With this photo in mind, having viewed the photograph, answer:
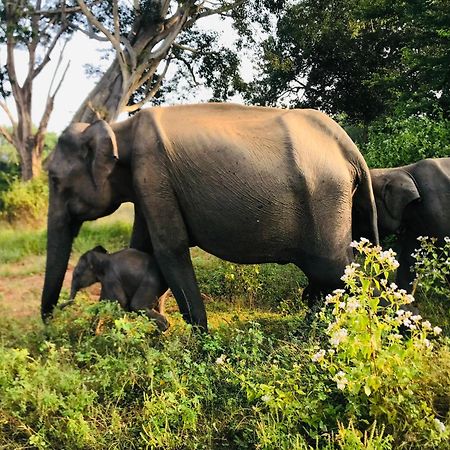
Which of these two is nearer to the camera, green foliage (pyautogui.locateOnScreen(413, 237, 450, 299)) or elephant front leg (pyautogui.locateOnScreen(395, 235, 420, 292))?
green foliage (pyautogui.locateOnScreen(413, 237, 450, 299))

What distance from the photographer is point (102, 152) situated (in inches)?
141

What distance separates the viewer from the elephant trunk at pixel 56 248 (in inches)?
151

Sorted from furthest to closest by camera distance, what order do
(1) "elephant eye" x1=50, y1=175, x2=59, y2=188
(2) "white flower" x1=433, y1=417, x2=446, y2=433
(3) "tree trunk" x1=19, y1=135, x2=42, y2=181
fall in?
(3) "tree trunk" x1=19, y1=135, x2=42, y2=181 < (1) "elephant eye" x1=50, y1=175, x2=59, y2=188 < (2) "white flower" x1=433, y1=417, x2=446, y2=433

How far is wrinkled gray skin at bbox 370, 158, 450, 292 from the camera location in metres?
4.21

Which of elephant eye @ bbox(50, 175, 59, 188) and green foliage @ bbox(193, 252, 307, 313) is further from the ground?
elephant eye @ bbox(50, 175, 59, 188)

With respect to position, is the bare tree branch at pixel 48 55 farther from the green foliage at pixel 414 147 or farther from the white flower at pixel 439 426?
the white flower at pixel 439 426

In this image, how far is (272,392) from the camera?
2.63 metres

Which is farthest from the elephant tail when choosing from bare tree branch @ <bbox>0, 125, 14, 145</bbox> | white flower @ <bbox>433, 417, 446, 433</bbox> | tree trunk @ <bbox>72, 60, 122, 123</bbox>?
bare tree branch @ <bbox>0, 125, 14, 145</bbox>

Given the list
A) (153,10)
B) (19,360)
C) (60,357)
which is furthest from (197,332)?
(153,10)

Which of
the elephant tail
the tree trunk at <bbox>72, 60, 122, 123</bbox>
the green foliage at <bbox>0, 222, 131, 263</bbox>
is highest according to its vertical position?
the tree trunk at <bbox>72, 60, 122, 123</bbox>

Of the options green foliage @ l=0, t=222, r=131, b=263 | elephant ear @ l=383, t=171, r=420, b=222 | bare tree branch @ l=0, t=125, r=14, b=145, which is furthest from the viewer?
bare tree branch @ l=0, t=125, r=14, b=145

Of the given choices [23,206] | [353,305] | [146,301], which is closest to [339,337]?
[353,305]

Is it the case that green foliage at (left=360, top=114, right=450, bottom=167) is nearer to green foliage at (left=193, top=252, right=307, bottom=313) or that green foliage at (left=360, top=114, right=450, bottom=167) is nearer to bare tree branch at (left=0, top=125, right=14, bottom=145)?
green foliage at (left=193, top=252, right=307, bottom=313)

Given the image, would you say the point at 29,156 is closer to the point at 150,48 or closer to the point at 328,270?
the point at 150,48
